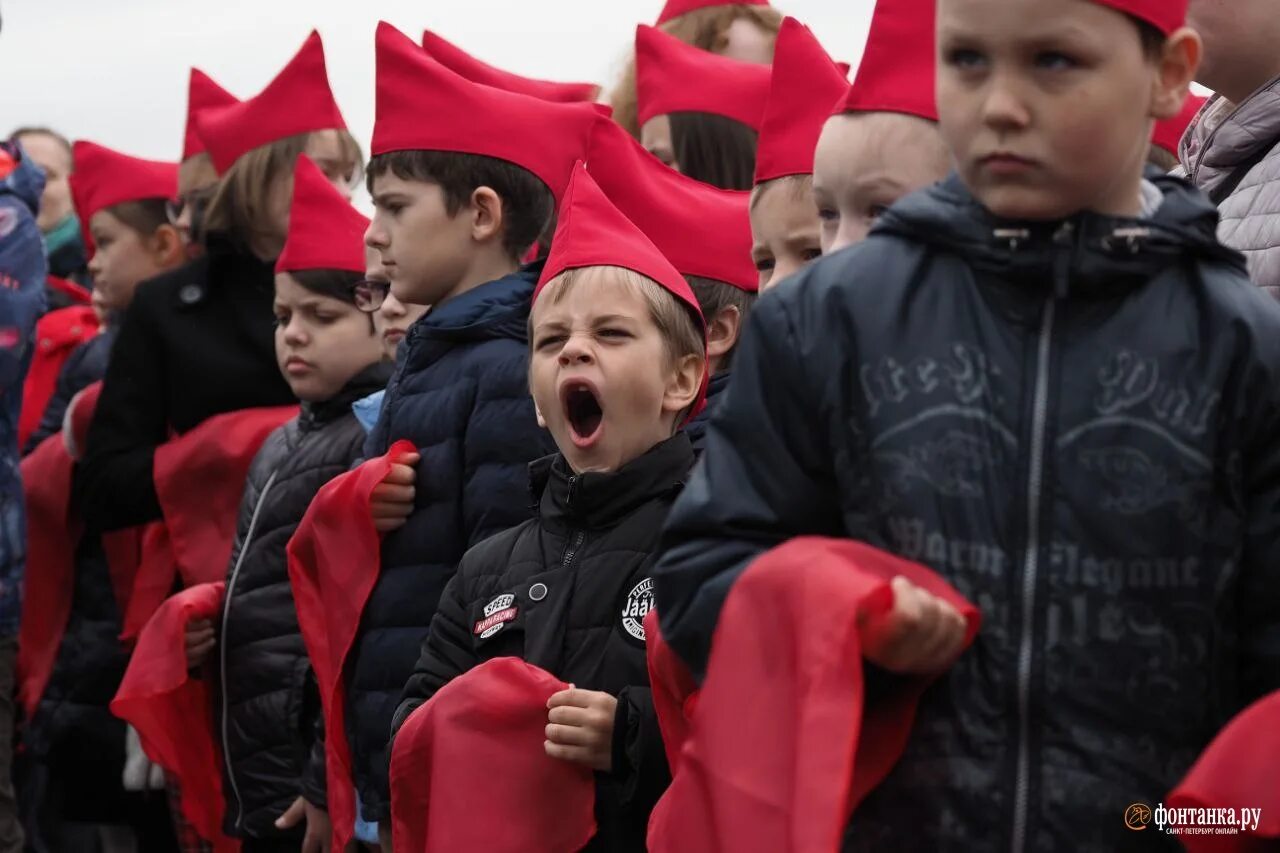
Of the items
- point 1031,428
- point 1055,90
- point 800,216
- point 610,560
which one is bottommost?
point 610,560

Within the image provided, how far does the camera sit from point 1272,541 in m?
2.38

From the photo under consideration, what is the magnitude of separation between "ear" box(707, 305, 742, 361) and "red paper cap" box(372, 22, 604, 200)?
0.53 metres

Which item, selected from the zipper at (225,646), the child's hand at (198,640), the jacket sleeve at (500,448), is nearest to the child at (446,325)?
the jacket sleeve at (500,448)

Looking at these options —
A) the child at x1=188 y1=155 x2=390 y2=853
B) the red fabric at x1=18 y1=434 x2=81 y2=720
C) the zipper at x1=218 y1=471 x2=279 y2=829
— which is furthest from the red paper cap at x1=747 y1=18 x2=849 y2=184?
the red fabric at x1=18 y1=434 x2=81 y2=720

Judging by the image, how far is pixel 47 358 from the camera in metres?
7.50

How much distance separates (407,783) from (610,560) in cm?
51

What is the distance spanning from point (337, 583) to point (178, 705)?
1.10 meters

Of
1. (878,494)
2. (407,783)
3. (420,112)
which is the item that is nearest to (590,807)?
(407,783)

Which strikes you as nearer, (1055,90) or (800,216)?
(1055,90)

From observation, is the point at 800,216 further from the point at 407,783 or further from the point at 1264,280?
the point at 407,783

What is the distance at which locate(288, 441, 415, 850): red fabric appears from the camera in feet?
14.4

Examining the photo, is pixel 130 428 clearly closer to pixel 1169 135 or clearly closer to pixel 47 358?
pixel 47 358

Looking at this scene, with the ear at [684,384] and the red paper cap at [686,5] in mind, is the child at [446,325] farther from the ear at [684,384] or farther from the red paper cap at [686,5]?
the red paper cap at [686,5]

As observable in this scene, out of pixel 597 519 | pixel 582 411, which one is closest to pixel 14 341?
pixel 582 411
